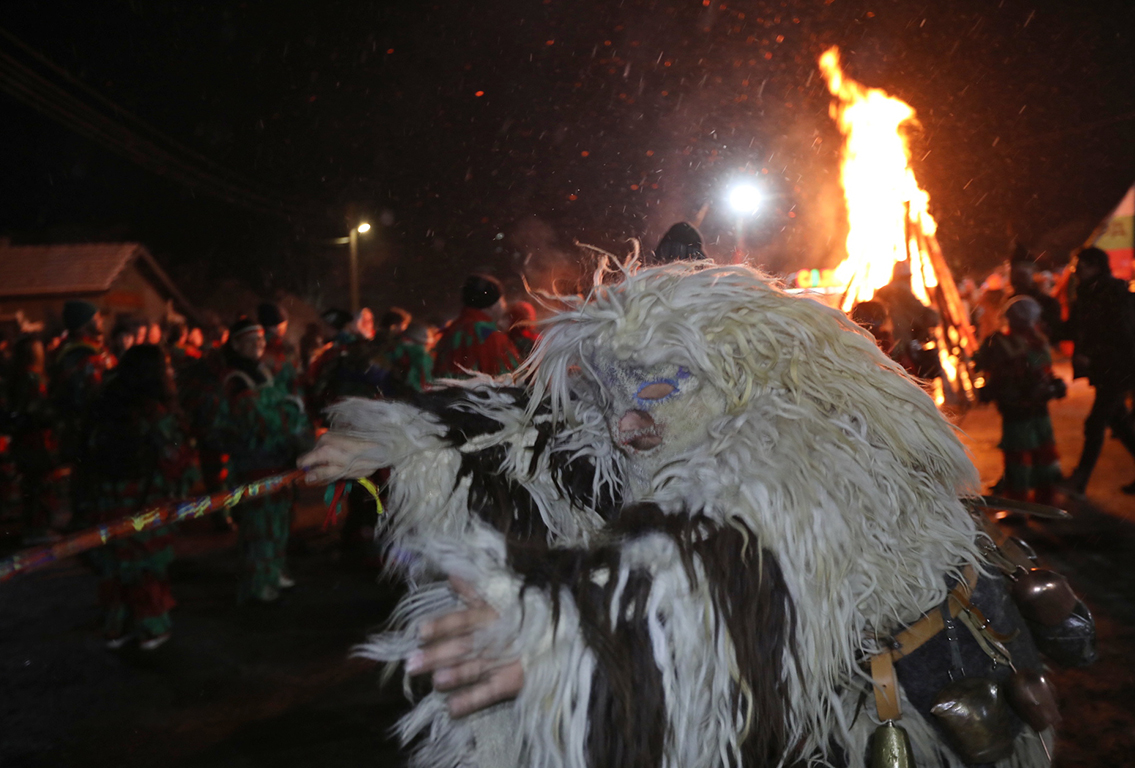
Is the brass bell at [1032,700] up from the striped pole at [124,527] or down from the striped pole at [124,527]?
down

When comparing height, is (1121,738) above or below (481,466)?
below

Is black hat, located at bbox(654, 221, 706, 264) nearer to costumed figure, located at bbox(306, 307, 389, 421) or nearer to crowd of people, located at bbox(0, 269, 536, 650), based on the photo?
crowd of people, located at bbox(0, 269, 536, 650)

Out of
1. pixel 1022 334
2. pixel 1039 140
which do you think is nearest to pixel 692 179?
pixel 1022 334

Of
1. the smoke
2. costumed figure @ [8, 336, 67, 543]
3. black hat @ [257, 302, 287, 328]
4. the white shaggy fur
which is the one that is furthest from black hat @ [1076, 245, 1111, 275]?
costumed figure @ [8, 336, 67, 543]

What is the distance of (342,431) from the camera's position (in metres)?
1.76

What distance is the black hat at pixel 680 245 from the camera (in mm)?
2748

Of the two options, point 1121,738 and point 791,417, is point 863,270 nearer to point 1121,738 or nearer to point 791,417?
point 1121,738

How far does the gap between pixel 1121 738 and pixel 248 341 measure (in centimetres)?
562

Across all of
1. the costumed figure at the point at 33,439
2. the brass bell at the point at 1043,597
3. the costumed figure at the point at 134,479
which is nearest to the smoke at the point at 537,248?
the costumed figure at the point at 134,479

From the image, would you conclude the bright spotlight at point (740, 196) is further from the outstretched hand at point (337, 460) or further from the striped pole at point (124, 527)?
the outstretched hand at point (337, 460)

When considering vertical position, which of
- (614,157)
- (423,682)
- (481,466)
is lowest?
(423,682)

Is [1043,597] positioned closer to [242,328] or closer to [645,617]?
[645,617]

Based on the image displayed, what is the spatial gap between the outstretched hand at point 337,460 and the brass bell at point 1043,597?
5.56 ft

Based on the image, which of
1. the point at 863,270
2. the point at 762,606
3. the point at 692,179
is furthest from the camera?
the point at 863,270
